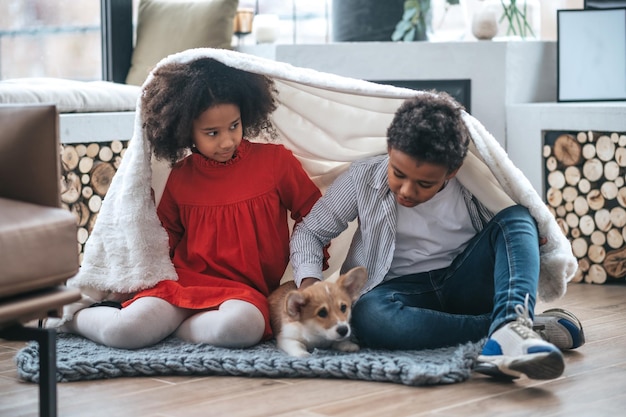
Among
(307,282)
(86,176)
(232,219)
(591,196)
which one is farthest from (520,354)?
(86,176)

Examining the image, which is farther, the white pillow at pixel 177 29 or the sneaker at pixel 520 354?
the white pillow at pixel 177 29

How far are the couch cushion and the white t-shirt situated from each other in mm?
880

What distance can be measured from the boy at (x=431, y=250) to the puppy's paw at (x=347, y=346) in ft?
0.16

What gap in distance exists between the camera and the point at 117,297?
2406 millimetres

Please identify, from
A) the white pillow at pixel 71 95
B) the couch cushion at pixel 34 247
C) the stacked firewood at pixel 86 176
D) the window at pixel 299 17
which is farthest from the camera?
the window at pixel 299 17

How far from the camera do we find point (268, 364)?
6.70 ft

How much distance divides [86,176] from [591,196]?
1666mm

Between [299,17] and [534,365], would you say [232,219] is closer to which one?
[534,365]

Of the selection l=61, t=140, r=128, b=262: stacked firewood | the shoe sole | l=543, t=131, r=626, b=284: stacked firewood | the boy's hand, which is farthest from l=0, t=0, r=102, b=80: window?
the shoe sole

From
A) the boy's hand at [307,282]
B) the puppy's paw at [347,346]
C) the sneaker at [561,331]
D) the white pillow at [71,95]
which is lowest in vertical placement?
the puppy's paw at [347,346]

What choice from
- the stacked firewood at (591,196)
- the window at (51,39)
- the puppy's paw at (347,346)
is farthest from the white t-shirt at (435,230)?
the window at (51,39)

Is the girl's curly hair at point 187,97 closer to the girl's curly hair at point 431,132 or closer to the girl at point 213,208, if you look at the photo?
the girl at point 213,208

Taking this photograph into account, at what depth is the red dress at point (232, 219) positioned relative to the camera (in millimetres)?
2373

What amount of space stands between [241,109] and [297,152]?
8.9 inches
